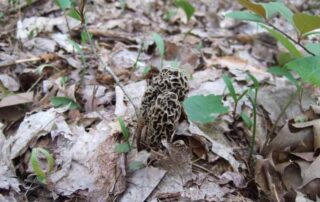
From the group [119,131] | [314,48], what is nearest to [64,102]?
[119,131]

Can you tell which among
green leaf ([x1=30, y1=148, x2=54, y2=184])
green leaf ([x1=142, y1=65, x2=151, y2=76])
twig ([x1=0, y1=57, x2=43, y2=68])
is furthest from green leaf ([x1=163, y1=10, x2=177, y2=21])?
green leaf ([x1=30, y1=148, x2=54, y2=184])

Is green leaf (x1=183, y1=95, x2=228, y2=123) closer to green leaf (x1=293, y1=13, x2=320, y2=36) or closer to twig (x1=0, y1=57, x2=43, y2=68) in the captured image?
green leaf (x1=293, y1=13, x2=320, y2=36)

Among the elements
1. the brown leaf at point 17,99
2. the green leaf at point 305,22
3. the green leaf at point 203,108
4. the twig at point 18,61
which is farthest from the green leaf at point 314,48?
the twig at point 18,61

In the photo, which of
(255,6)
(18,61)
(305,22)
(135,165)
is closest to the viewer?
(305,22)

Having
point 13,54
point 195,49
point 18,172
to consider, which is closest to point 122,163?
point 18,172

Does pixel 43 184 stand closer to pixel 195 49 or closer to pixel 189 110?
pixel 189 110

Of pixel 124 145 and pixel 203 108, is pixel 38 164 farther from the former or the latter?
pixel 203 108
